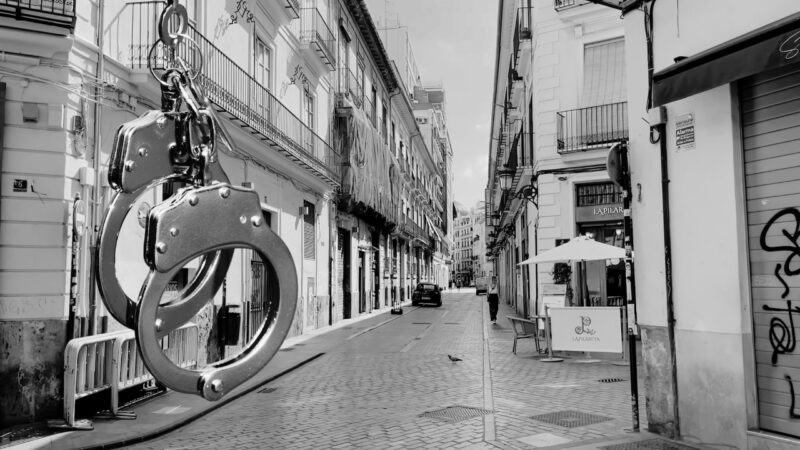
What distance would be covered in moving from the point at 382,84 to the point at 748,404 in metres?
29.1

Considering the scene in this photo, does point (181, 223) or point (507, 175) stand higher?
point (507, 175)

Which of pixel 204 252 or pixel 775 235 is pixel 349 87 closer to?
pixel 775 235

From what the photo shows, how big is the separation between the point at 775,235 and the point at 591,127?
39.1ft

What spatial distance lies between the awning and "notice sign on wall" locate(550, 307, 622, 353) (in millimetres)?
6679

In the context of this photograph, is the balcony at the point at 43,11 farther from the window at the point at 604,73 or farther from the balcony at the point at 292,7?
the window at the point at 604,73

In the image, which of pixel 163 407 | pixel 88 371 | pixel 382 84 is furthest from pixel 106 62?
pixel 382 84

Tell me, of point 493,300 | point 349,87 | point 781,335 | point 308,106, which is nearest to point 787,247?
point 781,335

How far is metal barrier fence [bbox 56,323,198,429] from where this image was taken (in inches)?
272

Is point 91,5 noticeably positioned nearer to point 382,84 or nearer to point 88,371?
point 88,371

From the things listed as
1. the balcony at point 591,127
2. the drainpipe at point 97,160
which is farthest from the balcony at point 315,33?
the drainpipe at point 97,160

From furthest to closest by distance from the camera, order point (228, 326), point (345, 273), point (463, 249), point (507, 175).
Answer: point (463, 249)
point (507, 175)
point (345, 273)
point (228, 326)

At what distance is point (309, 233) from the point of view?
1914 cm

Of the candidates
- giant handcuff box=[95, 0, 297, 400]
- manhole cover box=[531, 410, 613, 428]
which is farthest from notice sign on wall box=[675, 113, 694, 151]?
giant handcuff box=[95, 0, 297, 400]

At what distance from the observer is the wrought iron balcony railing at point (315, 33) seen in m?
17.9
